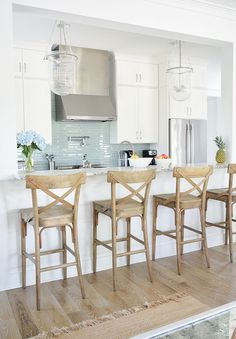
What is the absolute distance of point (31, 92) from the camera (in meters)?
4.91

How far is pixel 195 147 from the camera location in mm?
5785

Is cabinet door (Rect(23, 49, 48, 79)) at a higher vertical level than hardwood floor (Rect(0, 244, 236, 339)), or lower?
higher

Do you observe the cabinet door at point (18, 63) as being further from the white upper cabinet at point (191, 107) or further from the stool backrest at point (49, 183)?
the stool backrest at point (49, 183)

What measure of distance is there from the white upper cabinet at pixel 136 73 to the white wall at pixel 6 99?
2784 millimetres

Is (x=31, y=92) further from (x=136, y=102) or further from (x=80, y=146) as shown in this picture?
(x=136, y=102)

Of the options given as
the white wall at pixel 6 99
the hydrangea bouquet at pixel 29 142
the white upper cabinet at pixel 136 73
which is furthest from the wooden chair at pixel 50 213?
the white upper cabinet at pixel 136 73

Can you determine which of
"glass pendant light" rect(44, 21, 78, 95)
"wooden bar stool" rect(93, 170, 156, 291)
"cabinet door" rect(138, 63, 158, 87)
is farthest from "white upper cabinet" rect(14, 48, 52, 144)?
"wooden bar stool" rect(93, 170, 156, 291)

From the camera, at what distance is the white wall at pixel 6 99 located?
2.77 meters

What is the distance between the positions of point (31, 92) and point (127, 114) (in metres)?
1.61

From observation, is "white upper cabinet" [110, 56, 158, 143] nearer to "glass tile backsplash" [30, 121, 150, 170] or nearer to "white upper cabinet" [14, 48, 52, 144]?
"glass tile backsplash" [30, 121, 150, 170]

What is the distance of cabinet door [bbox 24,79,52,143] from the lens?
16.1 ft

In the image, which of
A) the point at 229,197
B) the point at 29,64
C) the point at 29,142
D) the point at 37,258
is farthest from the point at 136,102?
Result: the point at 37,258

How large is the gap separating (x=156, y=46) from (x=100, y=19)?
6.78 feet

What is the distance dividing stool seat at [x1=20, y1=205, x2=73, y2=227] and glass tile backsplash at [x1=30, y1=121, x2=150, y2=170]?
→ 8.69 ft
